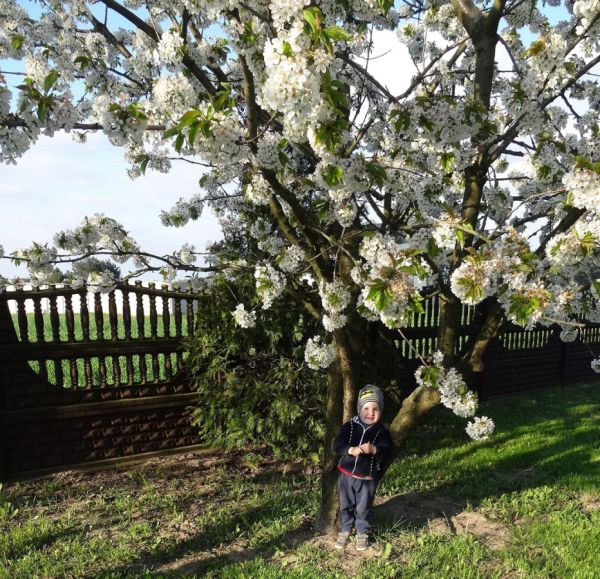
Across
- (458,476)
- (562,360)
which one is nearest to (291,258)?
(458,476)

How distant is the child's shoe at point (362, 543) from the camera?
346 centimetres

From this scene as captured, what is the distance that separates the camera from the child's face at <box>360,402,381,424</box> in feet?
11.4

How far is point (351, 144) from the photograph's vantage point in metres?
2.97

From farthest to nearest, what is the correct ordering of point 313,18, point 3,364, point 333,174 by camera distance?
point 3,364, point 333,174, point 313,18

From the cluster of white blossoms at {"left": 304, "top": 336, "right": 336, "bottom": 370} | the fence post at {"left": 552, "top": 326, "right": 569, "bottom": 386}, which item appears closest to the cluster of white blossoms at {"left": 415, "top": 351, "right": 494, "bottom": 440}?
the cluster of white blossoms at {"left": 304, "top": 336, "right": 336, "bottom": 370}

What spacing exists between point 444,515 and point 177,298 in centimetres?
306

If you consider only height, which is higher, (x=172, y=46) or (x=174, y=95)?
(x=172, y=46)

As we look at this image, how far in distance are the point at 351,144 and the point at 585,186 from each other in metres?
1.21

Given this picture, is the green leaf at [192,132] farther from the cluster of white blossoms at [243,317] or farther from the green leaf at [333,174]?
the cluster of white blossoms at [243,317]

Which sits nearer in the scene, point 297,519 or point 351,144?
point 351,144

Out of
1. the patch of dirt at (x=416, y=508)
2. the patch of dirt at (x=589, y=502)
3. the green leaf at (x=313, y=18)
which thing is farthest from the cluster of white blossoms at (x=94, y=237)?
the patch of dirt at (x=589, y=502)

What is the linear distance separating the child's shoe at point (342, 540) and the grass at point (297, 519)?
2.2 inches

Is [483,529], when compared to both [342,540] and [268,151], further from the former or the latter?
[268,151]

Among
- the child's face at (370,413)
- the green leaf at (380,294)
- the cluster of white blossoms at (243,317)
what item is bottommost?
the child's face at (370,413)
